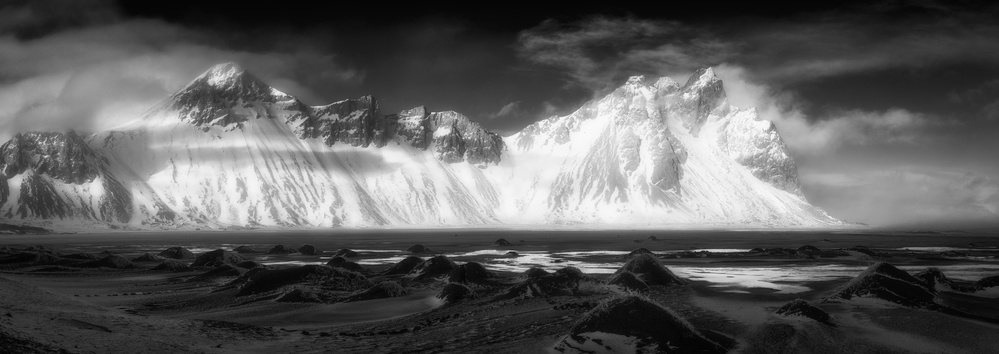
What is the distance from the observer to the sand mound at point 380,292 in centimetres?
2708

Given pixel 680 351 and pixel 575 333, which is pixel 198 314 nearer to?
pixel 575 333

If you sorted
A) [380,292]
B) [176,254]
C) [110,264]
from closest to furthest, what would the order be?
[380,292] < [110,264] < [176,254]

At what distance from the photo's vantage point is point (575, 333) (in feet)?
51.9

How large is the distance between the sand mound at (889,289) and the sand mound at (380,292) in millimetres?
18633

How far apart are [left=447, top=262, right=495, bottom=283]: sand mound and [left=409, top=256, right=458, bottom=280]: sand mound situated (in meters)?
3.57

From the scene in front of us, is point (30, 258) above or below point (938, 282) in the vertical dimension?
below

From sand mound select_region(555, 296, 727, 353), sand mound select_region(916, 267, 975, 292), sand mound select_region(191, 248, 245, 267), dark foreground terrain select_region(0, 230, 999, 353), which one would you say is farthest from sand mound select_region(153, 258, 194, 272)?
sand mound select_region(916, 267, 975, 292)

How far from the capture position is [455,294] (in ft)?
88.9

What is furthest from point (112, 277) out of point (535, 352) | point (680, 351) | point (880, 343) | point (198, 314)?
point (880, 343)

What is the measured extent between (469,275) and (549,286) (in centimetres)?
674

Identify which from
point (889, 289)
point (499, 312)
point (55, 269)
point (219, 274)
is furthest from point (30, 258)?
point (889, 289)

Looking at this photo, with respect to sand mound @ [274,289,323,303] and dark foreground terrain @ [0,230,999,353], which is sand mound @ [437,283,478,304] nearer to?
dark foreground terrain @ [0,230,999,353]

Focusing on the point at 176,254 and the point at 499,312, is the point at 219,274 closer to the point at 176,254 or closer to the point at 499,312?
the point at 499,312

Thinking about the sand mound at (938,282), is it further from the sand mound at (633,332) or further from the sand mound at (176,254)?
the sand mound at (176,254)
